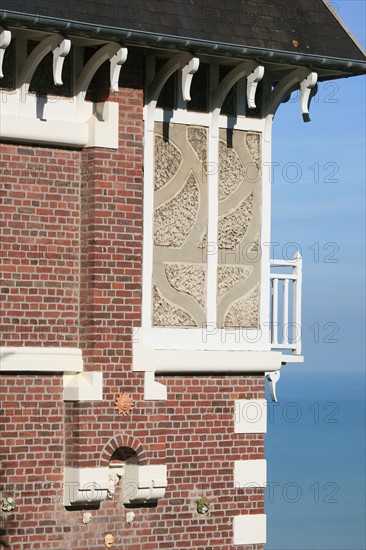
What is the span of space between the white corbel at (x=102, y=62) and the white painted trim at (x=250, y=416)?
159 inches

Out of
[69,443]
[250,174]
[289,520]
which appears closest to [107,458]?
[69,443]

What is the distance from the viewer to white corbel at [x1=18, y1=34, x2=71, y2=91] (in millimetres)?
19078

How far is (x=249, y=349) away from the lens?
21.3 m

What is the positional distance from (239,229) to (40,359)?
3.14 meters

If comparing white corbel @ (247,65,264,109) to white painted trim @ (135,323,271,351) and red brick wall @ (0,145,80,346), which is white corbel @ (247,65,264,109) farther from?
white painted trim @ (135,323,271,351)

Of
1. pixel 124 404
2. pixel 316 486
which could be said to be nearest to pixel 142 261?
pixel 124 404

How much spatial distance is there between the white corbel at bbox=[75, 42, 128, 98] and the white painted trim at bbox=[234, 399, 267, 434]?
4028 mm

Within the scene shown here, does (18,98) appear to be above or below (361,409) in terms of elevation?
above

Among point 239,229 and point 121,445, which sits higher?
point 239,229

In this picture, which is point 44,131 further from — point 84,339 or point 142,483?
point 142,483

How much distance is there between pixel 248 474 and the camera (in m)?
21.2

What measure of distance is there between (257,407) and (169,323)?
1559 mm

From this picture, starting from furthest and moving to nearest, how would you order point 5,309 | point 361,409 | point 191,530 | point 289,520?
point 361,409
point 289,520
point 191,530
point 5,309

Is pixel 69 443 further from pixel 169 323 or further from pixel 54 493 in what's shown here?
pixel 169 323
